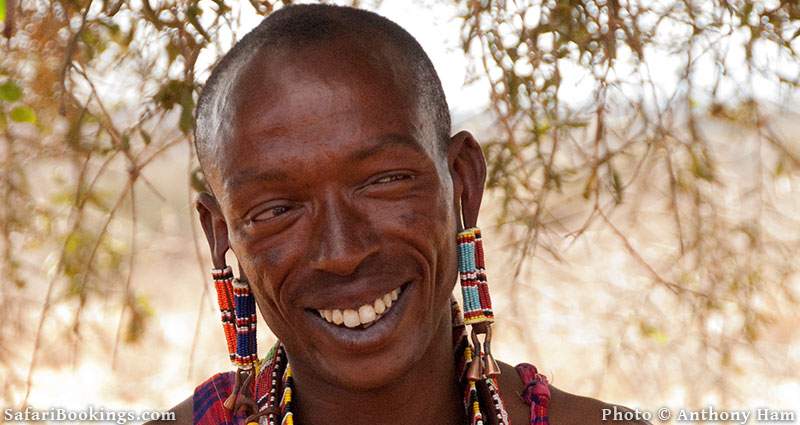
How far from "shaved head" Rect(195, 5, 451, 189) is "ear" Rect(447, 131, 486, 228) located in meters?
0.04

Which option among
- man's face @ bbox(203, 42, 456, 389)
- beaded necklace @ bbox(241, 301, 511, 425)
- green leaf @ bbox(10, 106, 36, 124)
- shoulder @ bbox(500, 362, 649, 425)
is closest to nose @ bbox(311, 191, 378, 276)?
man's face @ bbox(203, 42, 456, 389)

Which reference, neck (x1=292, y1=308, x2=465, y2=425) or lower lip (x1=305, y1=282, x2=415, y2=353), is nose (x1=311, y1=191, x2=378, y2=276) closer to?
lower lip (x1=305, y1=282, x2=415, y2=353)

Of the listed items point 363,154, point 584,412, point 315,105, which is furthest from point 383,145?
point 584,412

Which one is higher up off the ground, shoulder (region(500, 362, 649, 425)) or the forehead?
the forehead

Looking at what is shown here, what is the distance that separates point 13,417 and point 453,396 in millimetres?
1632

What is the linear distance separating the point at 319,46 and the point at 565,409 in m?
1.07

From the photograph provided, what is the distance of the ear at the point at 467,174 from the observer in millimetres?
2295

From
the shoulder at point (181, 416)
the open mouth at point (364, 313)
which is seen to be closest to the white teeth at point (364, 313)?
the open mouth at point (364, 313)

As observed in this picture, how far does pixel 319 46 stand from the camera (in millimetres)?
2135

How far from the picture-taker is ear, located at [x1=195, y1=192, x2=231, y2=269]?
7.57 feet

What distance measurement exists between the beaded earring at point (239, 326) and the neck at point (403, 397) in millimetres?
123

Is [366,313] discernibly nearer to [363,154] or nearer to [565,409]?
[363,154]

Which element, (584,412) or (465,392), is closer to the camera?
(465,392)

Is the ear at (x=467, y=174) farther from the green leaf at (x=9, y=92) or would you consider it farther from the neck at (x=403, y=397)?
the green leaf at (x=9, y=92)
